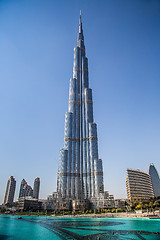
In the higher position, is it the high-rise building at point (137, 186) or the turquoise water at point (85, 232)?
the high-rise building at point (137, 186)

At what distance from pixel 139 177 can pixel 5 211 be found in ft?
495

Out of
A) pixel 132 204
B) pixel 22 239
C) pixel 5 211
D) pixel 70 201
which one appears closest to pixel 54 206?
pixel 70 201

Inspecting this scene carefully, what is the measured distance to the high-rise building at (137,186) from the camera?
17181cm

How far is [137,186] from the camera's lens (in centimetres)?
17838

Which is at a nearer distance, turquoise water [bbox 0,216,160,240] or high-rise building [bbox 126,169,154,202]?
turquoise water [bbox 0,216,160,240]

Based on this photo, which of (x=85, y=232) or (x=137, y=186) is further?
(x=137, y=186)

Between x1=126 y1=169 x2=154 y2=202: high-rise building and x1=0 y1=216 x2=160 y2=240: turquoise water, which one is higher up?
x1=126 y1=169 x2=154 y2=202: high-rise building

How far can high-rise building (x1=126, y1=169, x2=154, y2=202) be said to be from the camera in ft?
564

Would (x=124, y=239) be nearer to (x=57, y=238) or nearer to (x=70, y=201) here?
(x=57, y=238)

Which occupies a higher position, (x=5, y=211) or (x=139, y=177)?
(x=139, y=177)

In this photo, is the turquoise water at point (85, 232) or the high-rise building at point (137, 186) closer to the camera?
the turquoise water at point (85, 232)

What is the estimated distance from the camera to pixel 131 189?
17300cm

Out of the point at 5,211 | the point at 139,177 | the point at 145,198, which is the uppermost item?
the point at 139,177

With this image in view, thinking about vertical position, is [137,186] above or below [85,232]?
above
